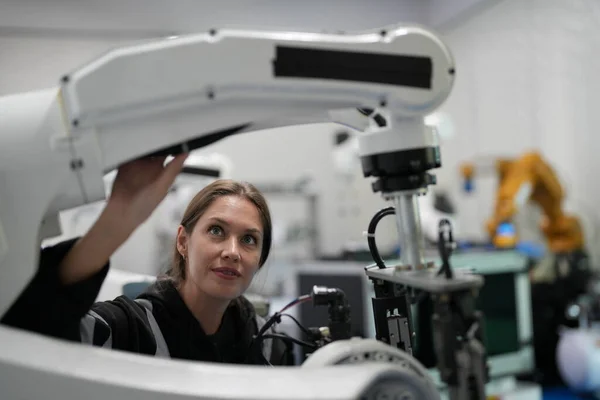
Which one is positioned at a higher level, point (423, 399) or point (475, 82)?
point (475, 82)

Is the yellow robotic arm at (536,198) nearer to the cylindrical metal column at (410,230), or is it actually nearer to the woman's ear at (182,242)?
the woman's ear at (182,242)

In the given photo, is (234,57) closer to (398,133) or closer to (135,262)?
(398,133)

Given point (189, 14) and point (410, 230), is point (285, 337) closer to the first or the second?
point (410, 230)

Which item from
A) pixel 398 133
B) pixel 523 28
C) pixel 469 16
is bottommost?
pixel 398 133

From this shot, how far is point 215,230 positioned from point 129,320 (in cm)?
24

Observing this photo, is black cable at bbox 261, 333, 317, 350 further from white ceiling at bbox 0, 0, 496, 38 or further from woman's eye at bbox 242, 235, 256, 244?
white ceiling at bbox 0, 0, 496, 38

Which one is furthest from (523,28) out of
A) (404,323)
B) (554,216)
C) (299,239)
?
(404,323)

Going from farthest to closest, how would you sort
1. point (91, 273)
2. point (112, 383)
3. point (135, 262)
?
1. point (135, 262)
2. point (91, 273)
3. point (112, 383)

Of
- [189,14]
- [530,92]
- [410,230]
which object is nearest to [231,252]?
[410,230]

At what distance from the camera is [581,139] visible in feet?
14.3

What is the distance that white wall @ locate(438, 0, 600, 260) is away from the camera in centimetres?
427

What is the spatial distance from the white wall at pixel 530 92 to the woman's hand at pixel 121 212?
349 centimetres

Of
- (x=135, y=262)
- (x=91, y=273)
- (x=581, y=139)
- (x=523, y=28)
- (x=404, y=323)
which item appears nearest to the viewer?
(x=91, y=273)

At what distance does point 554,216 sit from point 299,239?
2449 mm
